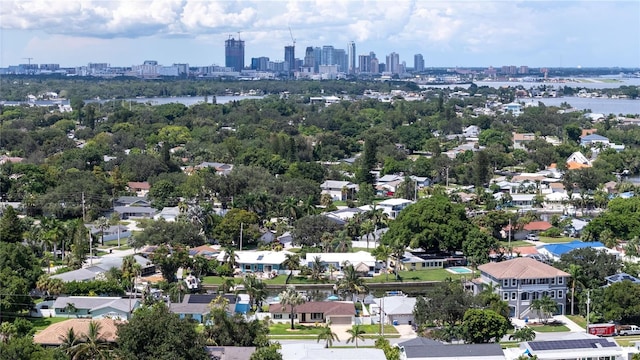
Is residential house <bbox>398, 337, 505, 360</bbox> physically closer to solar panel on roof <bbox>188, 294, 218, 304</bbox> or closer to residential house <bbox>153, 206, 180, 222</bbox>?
solar panel on roof <bbox>188, 294, 218, 304</bbox>

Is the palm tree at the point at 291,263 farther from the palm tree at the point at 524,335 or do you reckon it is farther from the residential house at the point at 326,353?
the palm tree at the point at 524,335

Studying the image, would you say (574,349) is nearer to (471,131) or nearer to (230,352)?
(230,352)

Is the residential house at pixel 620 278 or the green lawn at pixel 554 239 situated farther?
the green lawn at pixel 554 239

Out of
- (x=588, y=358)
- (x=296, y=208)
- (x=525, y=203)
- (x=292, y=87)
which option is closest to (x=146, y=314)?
(x=588, y=358)

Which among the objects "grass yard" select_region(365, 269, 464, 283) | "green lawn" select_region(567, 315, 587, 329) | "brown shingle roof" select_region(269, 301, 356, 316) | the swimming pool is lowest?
"grass yard" select_region(365, 269, 464, 283)

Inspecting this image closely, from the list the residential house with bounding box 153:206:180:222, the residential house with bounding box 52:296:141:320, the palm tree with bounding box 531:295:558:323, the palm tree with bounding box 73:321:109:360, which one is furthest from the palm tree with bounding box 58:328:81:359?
the residential house with bounding box 153:206:180:222

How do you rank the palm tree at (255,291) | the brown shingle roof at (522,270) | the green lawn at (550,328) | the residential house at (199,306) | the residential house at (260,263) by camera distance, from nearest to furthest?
the green lawn at (550,328) → the residential house at (199,306) → the palm tree at (255,291) → the brown shingle roof at (522,270) → the residential house at (260,263)

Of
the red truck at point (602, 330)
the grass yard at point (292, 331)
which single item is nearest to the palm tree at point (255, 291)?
the grass yard at point (292, 331)
